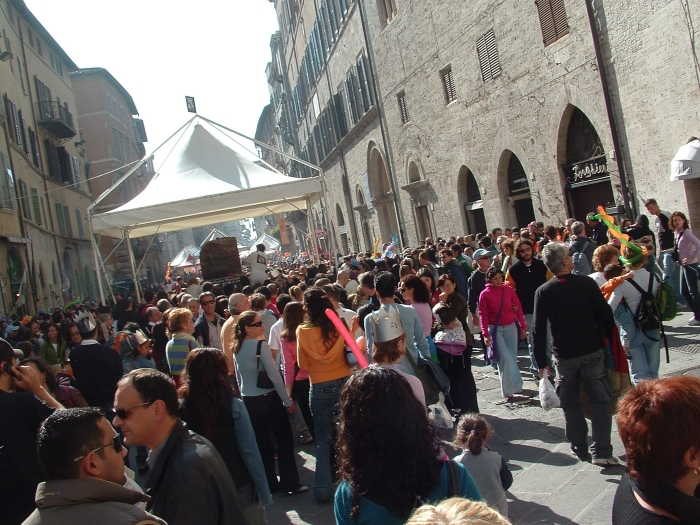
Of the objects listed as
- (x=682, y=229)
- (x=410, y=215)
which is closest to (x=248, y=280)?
(x=682, y=229)

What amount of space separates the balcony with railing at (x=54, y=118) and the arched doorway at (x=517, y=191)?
19.7 metres

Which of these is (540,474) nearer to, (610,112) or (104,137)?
(610,112)

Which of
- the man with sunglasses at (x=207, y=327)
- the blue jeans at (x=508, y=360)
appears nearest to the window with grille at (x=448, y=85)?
the man with sunglasses at (x=207, y=327)

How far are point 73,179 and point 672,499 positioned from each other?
3469 cm

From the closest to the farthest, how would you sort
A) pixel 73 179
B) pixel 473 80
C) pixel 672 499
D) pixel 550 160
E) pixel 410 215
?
1. pixel 672 499
2. pixel 550 160
3. pixel 473 80
4. pixel 410 215
5. pixel 73 179

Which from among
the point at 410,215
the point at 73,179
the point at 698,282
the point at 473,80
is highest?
the point at 73,179

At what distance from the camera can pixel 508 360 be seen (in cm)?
664

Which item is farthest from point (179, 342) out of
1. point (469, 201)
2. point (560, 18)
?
point (469, 201)

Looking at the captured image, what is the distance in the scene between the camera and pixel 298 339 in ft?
16.8

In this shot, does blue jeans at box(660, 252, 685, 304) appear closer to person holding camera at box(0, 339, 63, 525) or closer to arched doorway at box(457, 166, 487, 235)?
person holding camera at box(0, 339, 63, 525)

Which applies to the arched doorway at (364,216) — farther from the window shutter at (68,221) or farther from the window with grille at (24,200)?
the window with grille at (24,200)

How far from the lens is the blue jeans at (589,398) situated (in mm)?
4664

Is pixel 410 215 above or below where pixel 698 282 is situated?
above

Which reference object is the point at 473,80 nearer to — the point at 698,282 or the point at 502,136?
the point at 502,136
